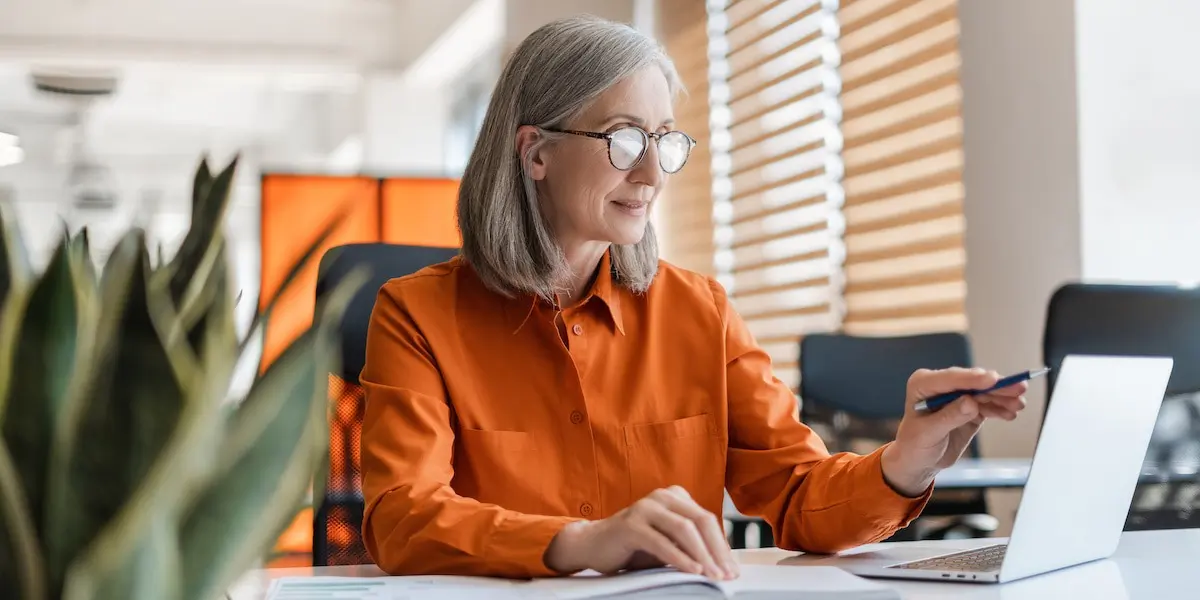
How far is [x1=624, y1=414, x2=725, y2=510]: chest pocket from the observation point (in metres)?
1.53

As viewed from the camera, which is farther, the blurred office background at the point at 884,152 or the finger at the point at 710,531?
the blurred office background at the point at 884,152

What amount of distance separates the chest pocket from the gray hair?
207 mm

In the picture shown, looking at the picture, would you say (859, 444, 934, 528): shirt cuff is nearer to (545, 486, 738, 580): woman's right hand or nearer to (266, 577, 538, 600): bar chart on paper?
(545, 486, 738, 580): woman's right hand

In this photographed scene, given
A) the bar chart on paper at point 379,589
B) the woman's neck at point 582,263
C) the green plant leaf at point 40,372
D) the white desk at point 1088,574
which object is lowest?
the white desk at point 1088,574

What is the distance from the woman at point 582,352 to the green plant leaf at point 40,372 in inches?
34.8

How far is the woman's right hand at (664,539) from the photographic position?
1.00m

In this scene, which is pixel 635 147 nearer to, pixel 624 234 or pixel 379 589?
pixel 624 234

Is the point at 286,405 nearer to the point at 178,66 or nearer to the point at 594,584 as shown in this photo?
the point at 594,584

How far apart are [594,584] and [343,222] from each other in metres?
0.60

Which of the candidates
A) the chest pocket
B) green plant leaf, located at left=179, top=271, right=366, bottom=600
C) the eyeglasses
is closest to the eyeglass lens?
the eyeglasses

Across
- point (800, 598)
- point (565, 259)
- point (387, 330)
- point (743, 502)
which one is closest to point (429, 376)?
point (387, 330)

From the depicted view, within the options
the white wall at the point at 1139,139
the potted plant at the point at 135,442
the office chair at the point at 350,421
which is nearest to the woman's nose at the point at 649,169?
the office chair at the point at 350,421

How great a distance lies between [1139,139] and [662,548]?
236 cm

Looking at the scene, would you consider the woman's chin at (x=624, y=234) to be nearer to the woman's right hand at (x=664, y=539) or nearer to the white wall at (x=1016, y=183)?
the woman's right hand at (x=664, y=539)
